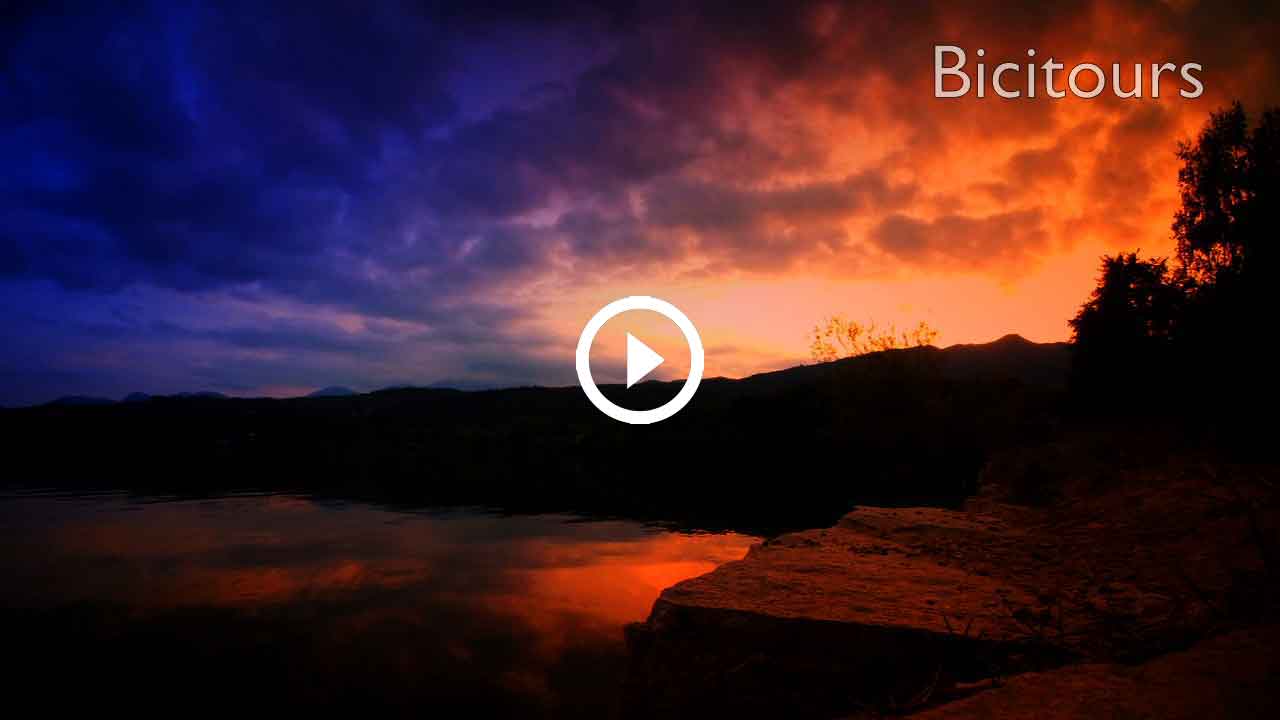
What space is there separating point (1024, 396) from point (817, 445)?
23.4 metres

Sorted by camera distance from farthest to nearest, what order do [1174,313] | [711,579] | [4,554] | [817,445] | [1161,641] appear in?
[817,445], [1174,313], [4,554], [711,579], [1161,641]

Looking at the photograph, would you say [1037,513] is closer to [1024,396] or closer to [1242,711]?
[1242,711]

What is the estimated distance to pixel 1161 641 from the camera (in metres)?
4.77

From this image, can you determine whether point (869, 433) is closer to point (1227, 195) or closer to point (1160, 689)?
point (1227, 195)

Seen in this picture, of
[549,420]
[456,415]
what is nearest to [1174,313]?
[549,420]

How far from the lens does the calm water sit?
10062 mm

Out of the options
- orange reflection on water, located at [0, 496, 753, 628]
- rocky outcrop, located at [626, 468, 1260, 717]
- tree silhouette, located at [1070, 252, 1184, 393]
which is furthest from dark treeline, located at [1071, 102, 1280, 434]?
orange reflection on water, located at [0, 496, 753, 628]

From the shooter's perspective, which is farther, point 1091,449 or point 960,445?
point 960,445

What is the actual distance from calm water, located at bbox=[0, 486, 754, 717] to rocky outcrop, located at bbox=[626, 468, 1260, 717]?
407cm

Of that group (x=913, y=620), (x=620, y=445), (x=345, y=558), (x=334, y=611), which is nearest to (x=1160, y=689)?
(x=913, y=620)

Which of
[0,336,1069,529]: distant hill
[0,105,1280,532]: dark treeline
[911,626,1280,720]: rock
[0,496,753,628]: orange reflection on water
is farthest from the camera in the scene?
[0,336,1069,529]: distant hill

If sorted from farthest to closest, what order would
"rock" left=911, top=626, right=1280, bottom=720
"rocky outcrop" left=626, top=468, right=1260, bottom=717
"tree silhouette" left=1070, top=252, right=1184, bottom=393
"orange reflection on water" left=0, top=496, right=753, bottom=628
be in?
"tree silhouette" left=1070, top=252, right=1184, bottom=393, "orange reflection on water" left=0, top=496, right=753, bottom=628, "rocky outcrop" left=626, top=468, right=1260, bottom=717, "rock" left=911, top=626, right=1280, bottom=720

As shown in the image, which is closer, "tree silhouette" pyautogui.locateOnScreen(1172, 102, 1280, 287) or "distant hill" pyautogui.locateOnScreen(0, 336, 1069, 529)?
"tree silhouette" pyautogui.locateOnScreen(1172, 102, 1280, 287)

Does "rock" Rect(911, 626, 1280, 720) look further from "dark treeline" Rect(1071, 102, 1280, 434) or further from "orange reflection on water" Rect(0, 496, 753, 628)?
"dark treeline" Rect(1071, 102, 1280, 434)
